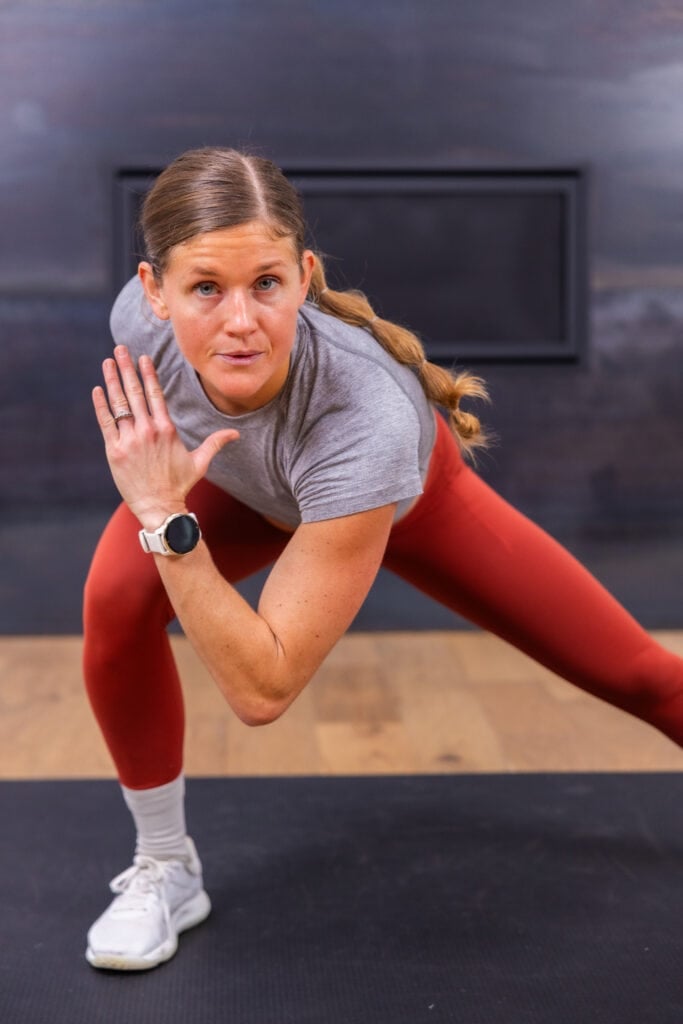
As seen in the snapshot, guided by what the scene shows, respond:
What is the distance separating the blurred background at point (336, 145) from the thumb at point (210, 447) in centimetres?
216

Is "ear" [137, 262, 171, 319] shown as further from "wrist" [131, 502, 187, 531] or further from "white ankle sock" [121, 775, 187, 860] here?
"white ankle sock" [121, 775, 187, 860]

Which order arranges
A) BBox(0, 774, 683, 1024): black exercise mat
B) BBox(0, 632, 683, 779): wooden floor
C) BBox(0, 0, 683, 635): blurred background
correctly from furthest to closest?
1. BBox(0, 0, 683, 635): blurred background
2. BBox(0, 632, 683, 779): wooden floor
3. BBox(0, 774, 683, 1024): black exercise mat

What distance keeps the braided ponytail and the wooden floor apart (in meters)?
0.94

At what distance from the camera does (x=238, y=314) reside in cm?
119

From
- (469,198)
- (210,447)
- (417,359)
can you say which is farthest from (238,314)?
(469,198)

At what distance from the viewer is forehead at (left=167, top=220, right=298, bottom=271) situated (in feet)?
3.90

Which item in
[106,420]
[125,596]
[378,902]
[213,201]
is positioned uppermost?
[213,201]

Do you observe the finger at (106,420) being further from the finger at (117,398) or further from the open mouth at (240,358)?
the open mouth at (240,358)

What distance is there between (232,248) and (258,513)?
45 centimetres

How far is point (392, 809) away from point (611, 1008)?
63 centimetres

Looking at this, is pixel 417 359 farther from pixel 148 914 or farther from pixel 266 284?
pixel 148 914

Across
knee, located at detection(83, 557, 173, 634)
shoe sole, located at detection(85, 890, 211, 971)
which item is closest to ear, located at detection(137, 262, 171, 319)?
knee, located at detection(83, 557, 173, 634)

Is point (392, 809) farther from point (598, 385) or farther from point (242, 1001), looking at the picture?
point (598, 385)

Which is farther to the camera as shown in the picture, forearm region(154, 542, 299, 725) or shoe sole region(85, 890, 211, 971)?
shoe sole region(85, 890, 211, 971)
